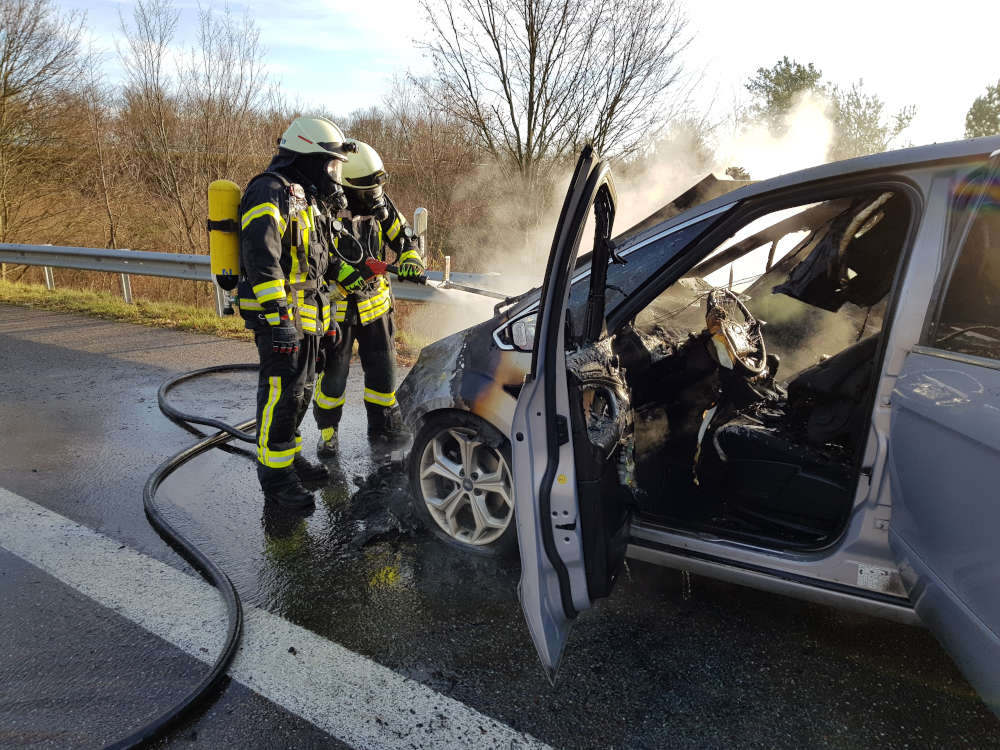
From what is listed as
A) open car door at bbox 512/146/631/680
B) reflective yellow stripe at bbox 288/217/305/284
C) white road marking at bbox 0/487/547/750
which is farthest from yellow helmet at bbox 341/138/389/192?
white road marking at bbox 0/487/547/750

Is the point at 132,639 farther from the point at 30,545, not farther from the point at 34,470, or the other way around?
the point at 34,470

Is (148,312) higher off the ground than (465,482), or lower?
lower

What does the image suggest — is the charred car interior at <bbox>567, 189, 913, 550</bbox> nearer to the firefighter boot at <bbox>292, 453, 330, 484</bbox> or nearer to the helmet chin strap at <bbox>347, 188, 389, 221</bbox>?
the firefighter boot at <bbox>292, 453, 330, 484</bbox>

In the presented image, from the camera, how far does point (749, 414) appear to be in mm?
2770

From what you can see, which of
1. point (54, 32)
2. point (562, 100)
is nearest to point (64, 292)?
point (562, 100)

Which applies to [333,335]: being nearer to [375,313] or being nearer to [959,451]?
[375,313]

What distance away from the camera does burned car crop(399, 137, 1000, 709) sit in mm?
1632

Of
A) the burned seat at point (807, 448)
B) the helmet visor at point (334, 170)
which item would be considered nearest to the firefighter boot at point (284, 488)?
the helmet visor at point (334, 170)

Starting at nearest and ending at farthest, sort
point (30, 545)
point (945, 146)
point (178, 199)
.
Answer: point (945, 146)
point (30, 545)
point (178, 199)

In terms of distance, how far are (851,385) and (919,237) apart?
2.49 feet

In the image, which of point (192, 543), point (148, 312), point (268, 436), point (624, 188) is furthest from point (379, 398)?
point (148, 312)

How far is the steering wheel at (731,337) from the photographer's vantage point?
268 cm

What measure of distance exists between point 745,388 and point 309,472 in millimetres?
2427

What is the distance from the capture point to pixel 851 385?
7.88 ft
